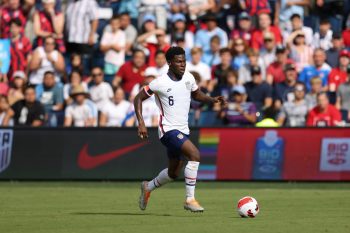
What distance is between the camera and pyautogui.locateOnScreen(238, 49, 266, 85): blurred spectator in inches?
860

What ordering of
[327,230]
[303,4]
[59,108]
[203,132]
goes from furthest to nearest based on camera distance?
[303,4]
[59,108]
[203,132]
[327,230]

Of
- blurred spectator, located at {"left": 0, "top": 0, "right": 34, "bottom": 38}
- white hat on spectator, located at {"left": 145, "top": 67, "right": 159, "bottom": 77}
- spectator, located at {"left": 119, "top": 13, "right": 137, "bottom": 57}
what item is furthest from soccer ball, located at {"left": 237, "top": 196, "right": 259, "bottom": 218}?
blurred spectator, located at {"left": 0, "top": 0, "right": 34, "bottom": 38}

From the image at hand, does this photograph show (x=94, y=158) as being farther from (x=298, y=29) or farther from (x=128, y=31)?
(x=298, y=29)

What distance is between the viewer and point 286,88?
69.5ft

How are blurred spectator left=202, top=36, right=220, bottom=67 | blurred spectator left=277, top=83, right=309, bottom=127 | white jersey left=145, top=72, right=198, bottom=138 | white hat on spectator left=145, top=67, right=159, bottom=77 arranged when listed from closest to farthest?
white jersey left=145, top=72, right=198, bottom=138 → blurred spectator left=277, top=83, right=309, bottom=127 → white hat on spectator left=145, top=67, right=159, bottom=77 → blurred spectator left=202, top=36, right=220, bottom=67

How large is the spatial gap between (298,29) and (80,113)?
18.7 ft

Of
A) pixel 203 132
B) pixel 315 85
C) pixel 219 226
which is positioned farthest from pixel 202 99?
pixel 315 85

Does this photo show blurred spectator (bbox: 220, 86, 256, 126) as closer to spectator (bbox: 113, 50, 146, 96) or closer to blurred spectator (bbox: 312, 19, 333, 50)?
spectator (bbox: 113, 50, 146, 96)

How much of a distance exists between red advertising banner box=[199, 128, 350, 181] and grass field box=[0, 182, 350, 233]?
40 centimetres

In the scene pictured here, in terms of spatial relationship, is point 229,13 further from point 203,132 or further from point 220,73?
point 203,132

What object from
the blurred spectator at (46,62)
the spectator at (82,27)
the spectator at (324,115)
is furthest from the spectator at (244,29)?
the blurred spectator at (46,62)

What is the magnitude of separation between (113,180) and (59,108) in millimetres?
2697

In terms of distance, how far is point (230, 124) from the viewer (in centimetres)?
2070

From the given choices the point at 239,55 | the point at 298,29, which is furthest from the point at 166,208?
the point at 298,29
